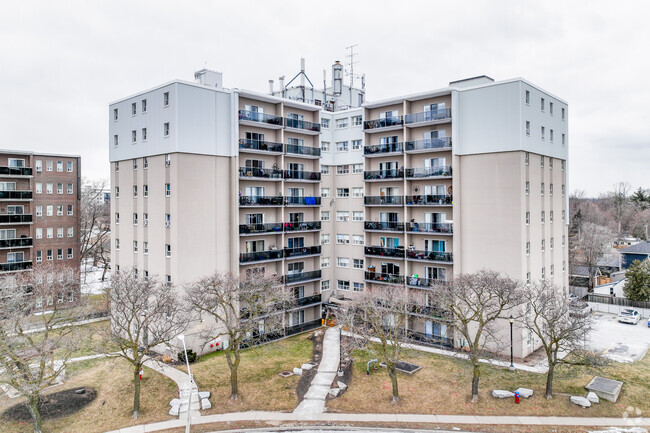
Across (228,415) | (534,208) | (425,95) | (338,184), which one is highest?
(425,95)

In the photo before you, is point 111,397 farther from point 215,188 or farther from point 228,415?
point 215,188

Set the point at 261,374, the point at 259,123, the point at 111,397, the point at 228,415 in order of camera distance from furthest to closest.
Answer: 1. the point at 259,123
2. the point at 261,374
3. the point at 111,397
4. the point at 228,415

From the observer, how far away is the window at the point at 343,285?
4503cm

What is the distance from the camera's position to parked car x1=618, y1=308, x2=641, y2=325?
44812 mm

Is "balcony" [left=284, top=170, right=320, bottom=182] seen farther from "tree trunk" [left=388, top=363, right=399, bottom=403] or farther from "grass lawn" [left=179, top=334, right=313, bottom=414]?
"tree trunk" [left=388, top=363, right=399, bottom=403]

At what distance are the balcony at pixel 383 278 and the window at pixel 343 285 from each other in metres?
3.85

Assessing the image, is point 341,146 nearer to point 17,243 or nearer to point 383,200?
point 383,200

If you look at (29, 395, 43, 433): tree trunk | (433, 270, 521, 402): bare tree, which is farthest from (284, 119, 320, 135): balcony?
(29, 395, 43, 433): tree trunk

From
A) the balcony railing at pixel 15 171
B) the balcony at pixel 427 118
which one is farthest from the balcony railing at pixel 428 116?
the balcony railing at pixel 15 171

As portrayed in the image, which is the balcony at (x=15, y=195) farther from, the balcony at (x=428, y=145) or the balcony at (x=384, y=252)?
the balcony at (x=428, y=145)

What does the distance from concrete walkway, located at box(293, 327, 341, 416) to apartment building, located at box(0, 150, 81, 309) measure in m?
28.0

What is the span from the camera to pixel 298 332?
4053 cm

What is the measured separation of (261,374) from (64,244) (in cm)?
3485

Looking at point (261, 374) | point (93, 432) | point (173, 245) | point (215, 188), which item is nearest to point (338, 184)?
point (215, 188)
